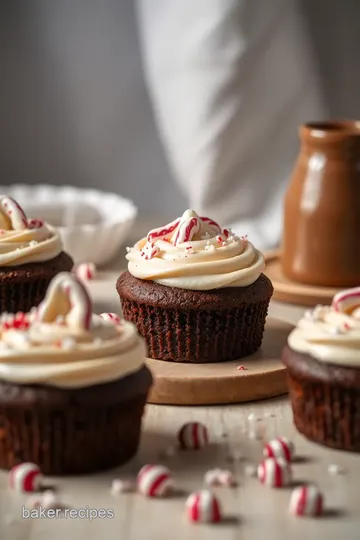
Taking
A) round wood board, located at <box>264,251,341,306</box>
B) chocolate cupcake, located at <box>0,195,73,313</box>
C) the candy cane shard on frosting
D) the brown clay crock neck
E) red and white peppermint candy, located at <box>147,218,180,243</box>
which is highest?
the brown clay crock neck

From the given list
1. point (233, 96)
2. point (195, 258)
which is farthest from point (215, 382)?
point (233, 96)

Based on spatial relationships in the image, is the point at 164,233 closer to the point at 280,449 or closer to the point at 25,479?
the point at 280,449

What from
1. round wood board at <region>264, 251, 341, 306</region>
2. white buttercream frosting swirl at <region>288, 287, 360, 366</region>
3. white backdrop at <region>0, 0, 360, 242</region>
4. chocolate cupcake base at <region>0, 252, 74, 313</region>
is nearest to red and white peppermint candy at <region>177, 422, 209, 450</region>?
white buttercream frosting swirl at <region>288, 287, 360, 366</region>

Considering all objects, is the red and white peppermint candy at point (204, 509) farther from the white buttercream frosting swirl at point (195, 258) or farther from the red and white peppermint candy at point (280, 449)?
the white buttercream frosting swirl at point (195, 258)

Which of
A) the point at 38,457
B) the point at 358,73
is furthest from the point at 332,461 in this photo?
the point at 358,73

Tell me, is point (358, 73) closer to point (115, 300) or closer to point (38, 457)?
point (115, 300)

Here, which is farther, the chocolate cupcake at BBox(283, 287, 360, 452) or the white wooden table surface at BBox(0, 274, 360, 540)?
the chocolate cupcake at BBox(283, 287, 360, 452)

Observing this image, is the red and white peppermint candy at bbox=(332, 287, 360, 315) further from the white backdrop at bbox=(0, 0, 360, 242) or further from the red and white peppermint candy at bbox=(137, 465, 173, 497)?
the white backdrop at bbox=(0, 0, 360, 242)

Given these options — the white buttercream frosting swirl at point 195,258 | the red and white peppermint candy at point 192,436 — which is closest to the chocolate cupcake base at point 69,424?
the red and white peppermint candy at point 192,436
